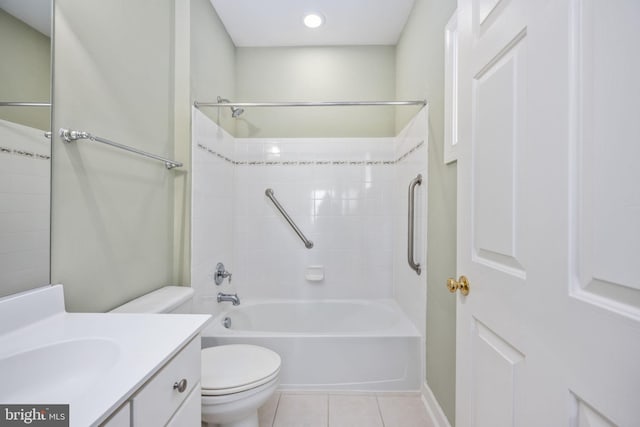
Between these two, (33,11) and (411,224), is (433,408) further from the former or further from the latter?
(33,11)

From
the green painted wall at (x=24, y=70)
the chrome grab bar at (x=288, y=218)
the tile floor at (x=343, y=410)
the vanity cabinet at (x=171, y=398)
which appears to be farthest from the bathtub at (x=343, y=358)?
the green painted wall at (x=24, y=70)

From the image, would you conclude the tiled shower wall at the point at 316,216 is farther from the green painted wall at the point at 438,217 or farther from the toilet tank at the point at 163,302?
the toilet tank at the point at 163,302

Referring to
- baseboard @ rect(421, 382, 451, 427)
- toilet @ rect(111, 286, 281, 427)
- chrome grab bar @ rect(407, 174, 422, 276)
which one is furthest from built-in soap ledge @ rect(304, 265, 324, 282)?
baseboard @ rect(421, 382, 451, 427)

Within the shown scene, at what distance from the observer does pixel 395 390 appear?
1771 millimetres

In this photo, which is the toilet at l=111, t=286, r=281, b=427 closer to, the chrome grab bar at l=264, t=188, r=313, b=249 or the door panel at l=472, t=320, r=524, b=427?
the door panel at l=472, t=320, r=524, b=427

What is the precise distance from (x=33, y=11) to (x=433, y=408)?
2.39 metres

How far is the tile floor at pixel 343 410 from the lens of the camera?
154 centimetres

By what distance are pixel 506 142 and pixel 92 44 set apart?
152 cm

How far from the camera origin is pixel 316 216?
2.47 metres

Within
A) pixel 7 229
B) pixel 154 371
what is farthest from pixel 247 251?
pixel 154 371

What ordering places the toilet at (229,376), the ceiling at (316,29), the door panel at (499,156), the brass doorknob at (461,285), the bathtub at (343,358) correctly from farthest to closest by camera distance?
the ceiling at (316,29), the bathtub at (343,358), the toilet at (229,376), the brass doorknob at (461,285), the door panel at (499,156)

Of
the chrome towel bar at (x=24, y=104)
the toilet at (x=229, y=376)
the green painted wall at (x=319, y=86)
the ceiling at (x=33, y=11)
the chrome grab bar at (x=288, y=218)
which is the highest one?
the green painted wall at (x=319, y=86)

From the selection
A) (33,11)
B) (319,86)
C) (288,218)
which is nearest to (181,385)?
(33,11)

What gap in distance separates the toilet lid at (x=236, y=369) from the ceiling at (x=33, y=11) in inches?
55.2
